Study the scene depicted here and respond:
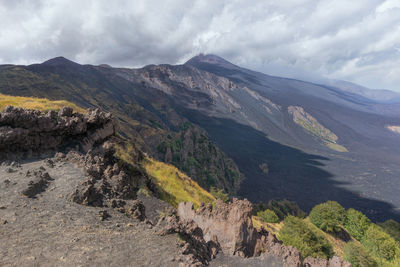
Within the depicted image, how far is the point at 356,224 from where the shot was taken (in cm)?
3425

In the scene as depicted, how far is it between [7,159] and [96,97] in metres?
76.4

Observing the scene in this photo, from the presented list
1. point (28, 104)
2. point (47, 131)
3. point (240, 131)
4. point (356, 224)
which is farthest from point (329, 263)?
point (240, 131)

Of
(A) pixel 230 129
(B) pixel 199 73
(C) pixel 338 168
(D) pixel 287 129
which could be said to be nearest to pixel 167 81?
(B) pixel 199 73

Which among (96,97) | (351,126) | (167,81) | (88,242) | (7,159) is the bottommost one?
(351,126)

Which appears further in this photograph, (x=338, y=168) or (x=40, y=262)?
(x=338, y=168)

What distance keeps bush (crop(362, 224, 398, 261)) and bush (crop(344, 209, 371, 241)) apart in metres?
4.35

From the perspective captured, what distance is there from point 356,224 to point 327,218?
235 inches

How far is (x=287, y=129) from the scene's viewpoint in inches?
5413

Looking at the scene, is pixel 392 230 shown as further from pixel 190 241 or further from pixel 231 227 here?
pixel 190 241

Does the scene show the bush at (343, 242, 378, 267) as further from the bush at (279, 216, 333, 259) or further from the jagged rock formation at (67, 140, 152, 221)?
the jagged rock formation at (67, 140, 152, 221)

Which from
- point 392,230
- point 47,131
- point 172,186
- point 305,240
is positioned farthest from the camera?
point 392,230

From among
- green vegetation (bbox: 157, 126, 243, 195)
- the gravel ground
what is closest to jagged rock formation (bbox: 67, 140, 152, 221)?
the gravel ground

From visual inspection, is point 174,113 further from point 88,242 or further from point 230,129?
point 88,242

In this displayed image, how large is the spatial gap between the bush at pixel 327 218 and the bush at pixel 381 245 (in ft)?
13.8
